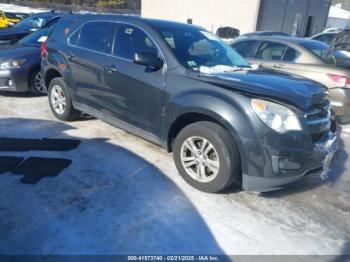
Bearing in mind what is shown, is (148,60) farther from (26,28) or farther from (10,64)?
(26,28)

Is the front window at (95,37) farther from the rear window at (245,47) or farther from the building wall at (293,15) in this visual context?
the building wall at (293,15)

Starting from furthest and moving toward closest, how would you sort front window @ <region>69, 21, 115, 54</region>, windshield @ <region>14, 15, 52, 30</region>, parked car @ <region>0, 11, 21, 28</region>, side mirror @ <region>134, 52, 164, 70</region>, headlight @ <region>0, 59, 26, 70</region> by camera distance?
parked car @ <region>0, 11, 21, 28</region>, windshield @ <region>14, 15, 52, 30</region>, headlight @ <region>0, 59, 26, 70</region>, front window @ <region>69, 21, 115, 54</region>, side mirror @ <region>134, 52, 164, 70</region>

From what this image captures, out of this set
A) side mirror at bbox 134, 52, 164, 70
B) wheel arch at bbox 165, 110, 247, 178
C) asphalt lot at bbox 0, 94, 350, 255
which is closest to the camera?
asphalt lot at bbox 0, 94, 350, 255

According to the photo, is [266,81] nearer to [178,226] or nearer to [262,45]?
[178,226]

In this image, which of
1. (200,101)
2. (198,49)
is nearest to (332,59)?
(198,49)

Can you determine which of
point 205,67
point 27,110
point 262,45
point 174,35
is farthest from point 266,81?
point 27,110

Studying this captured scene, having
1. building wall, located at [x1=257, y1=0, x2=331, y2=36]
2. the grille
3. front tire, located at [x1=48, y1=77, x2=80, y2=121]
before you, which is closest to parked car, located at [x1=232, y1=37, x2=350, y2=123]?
the grille

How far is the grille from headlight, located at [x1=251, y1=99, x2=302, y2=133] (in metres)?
0.19

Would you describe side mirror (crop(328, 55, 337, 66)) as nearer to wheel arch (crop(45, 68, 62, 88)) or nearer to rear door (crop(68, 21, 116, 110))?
rear door (crop(68, 21, 116, 110))

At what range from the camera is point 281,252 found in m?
2.99

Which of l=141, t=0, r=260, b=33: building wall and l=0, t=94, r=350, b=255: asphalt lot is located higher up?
l=141, t=0, r=260, b=33: building wall

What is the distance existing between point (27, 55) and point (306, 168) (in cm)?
601

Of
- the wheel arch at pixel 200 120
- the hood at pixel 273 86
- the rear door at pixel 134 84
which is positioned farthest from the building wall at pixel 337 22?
the wheel arch at pixel 200 120

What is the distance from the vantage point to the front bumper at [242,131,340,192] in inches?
132
